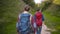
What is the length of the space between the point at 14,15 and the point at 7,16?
73cm

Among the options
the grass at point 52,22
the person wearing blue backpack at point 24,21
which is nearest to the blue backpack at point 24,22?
the person wearing blue backpack at point 24,21

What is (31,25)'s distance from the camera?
786 centimetres

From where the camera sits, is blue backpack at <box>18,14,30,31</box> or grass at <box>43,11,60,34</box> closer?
blue backpack at <box>18,14,30,31</box>

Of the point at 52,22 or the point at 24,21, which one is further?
the point at 52,22

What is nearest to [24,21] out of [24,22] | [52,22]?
[24,22]

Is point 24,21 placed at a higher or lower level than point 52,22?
higher

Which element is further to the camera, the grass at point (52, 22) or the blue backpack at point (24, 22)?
the grass at point (52, 22)

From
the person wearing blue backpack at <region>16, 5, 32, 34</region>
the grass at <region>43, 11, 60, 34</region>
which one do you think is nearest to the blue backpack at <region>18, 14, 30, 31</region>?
the person wearing blue backpack at <region>16, 5, 32, 34</region>

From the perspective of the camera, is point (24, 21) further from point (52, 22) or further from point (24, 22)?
point (52, 22)

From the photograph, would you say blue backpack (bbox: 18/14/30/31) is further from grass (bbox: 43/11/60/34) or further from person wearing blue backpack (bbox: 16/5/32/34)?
grass (bbox: 43/11/60/34)

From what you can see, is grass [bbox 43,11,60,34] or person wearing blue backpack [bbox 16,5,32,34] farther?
grass [bbox 43,11,60,34]

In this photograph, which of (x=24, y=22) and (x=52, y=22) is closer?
(x=24, y=22)

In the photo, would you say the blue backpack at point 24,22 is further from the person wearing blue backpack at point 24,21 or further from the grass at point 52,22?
the grass at point 52,22

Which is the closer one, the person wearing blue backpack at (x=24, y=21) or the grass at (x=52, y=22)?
the person wearing blue backpack at (x=24, y=21)
